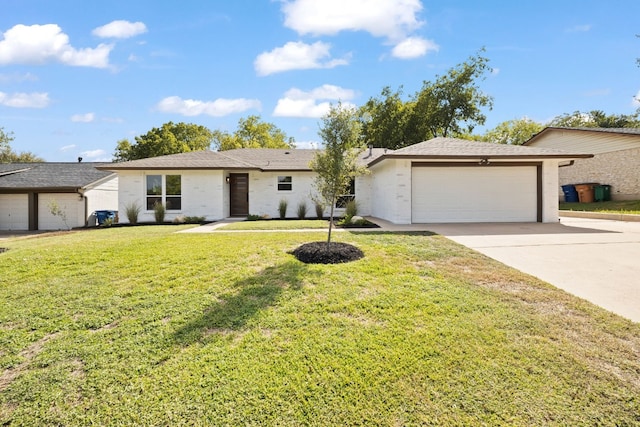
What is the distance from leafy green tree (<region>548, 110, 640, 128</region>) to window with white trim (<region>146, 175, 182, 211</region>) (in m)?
48.2

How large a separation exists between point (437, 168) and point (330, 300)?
32.3ft

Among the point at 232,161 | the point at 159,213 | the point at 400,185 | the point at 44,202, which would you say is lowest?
the point at 159,213

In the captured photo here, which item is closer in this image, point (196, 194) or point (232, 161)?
point (196, 194)

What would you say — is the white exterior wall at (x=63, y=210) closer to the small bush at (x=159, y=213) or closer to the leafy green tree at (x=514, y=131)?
the small bush at (x=159, y=213)

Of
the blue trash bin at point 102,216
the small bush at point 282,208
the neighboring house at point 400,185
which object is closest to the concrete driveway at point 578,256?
the neighboring house at point 400,185

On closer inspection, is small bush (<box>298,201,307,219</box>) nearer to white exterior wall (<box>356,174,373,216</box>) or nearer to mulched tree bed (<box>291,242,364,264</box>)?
white exterior wall (<box>356,174,373,216</box>)

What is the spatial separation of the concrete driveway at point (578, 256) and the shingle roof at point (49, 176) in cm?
1922

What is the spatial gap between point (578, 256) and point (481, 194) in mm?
6393

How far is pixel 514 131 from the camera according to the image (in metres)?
40.6

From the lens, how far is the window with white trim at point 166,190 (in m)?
14.6

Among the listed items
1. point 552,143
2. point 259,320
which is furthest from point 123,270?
point 552,143

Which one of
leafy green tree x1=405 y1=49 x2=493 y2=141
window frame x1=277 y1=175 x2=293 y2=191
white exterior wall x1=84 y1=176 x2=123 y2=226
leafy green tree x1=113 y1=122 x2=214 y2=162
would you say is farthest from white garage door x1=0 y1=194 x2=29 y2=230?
leafy green tree x1=405 y1=49 x2=493 y2=141

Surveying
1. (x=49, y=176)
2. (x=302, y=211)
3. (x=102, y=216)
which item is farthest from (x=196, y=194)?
(x=49, y=176)

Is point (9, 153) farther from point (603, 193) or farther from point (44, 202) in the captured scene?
point (603, 193)
